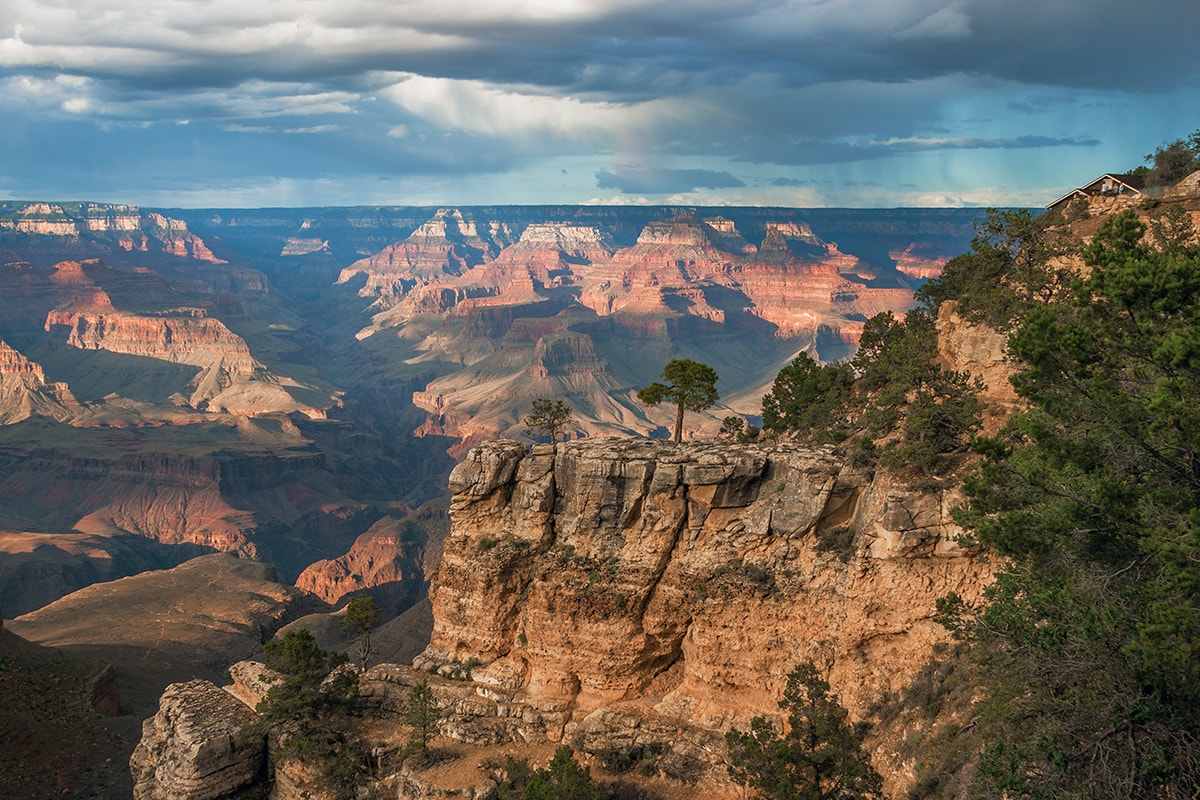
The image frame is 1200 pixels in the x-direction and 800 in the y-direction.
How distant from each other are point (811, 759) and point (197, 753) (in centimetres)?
2726

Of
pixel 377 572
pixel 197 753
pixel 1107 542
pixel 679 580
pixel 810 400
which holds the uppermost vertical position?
pixel 1107 542

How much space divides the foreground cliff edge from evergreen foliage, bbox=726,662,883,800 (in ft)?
7.34

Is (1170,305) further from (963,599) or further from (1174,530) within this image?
(963,599)

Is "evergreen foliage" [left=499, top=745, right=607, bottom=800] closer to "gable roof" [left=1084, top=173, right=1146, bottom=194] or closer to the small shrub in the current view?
the small shrub

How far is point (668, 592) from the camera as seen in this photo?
37.4 meters

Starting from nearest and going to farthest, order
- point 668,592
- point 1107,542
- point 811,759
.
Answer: point 1107,542
point 811,759
point 668,592

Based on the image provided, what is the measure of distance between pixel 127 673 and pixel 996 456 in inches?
3179

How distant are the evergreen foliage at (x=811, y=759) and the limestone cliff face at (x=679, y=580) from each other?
325 centimetres

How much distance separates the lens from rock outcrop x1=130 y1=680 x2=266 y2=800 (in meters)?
40.0

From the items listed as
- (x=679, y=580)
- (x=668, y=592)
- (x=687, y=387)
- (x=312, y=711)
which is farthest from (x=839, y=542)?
(x=312, y=711)

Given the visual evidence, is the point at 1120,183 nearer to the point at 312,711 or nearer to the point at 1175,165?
the point at 1175,165

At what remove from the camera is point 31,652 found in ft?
220

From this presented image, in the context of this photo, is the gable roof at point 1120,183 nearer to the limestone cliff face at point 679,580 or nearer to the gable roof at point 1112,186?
the gable roof at point 1112,186

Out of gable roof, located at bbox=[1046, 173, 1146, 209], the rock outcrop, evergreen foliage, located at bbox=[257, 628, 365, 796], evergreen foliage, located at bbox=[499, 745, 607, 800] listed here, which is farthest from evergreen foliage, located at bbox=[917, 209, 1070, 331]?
the rock outcrop
